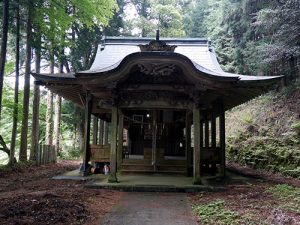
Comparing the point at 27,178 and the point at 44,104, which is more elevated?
the point at 44,104

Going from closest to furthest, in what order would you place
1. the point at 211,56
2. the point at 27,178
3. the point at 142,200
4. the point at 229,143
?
1. the point at 142,200
2. the point at 27,178
3. the point at 211,56
4. the point at 229,143

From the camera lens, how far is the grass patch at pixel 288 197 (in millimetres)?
5487

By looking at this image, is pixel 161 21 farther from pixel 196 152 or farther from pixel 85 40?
pixel 196 152

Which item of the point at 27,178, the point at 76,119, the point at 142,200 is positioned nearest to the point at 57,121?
the point at 76,119

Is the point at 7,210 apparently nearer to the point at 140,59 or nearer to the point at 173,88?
the point at 140,59

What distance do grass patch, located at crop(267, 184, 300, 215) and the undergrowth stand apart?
10.7 feet

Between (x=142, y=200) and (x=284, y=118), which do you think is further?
(x=284, y=118)

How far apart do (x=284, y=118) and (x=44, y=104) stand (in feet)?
59.4

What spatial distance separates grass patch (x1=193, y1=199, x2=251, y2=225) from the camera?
4908 mm

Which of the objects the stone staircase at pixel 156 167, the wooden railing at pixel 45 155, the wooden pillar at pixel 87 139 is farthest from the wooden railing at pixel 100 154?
the wooden railing at pixel 45 155

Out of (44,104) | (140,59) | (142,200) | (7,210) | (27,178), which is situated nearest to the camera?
(7,210)

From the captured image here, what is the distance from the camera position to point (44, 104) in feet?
80.7

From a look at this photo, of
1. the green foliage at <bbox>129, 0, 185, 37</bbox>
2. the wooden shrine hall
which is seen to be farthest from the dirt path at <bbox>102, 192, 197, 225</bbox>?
the green foliage at <bbox>129, 0, 185, 37</bbox>

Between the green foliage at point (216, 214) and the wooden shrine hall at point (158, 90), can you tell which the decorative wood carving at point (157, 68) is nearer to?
the wooden shrine hall at point (158, 90)
